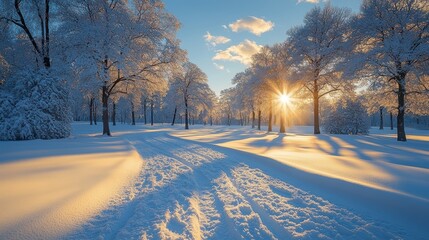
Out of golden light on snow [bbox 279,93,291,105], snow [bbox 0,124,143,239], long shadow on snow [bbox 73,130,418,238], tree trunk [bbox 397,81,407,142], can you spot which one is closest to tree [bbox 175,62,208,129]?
golden light on snow [bbox 279,93,291,105]

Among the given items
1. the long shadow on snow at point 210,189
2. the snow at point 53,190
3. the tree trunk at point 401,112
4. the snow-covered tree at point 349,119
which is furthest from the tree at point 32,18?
the snow-covered tree at point 349,119

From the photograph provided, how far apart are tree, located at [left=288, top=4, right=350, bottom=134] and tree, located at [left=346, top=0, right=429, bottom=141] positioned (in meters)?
2.71

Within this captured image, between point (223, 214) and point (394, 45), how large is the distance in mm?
14344

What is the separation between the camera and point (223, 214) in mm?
3305

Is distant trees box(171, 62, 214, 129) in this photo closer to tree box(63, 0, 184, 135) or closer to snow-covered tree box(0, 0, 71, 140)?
tree box(63, 0, 184, 135)

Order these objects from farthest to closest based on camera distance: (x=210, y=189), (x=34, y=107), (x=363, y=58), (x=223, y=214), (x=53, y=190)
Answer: (x=363, y=58) < (x=34, y=107) < (x=210, y=189) < (x=53, y=190) < (x=223, y=214)

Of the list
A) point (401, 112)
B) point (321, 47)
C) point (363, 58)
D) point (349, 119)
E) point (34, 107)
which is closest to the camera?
point (34, 107)

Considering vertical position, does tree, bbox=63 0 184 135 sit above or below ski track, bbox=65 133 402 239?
above

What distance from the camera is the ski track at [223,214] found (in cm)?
272

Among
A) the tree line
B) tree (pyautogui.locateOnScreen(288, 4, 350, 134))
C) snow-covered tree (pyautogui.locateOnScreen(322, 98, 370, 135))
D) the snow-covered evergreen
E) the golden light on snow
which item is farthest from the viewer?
the golden light on snow

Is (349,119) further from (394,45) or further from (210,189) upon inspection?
(210,189)

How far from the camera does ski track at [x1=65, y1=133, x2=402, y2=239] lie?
8.92 ft

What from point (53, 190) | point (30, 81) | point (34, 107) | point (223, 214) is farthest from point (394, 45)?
point (30, 81)

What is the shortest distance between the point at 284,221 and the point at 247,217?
565 millimetres
